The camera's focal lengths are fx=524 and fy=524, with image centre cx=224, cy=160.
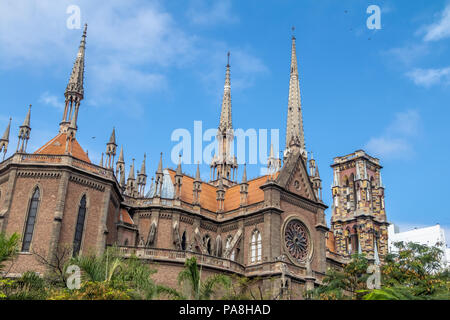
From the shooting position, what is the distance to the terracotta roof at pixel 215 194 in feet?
164

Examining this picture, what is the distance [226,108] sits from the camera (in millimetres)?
70375

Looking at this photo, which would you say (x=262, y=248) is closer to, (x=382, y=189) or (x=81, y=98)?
(x=81, y=98)

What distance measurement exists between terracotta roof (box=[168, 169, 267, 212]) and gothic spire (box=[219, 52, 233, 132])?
15454 millimetres

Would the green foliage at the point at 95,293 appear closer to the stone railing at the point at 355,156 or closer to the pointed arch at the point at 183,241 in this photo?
the pointed arch at the point at 183,241

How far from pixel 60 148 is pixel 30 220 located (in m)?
6.96

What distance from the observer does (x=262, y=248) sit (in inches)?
1805

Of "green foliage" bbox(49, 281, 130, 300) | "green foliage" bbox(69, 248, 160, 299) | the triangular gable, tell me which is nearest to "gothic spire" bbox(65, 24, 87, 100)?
the triangular gable

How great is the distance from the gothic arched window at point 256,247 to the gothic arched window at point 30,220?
18.8m

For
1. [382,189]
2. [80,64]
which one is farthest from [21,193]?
[382,189]

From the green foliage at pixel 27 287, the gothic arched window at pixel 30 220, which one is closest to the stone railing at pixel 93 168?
the gothic arched window at pixel 30 220

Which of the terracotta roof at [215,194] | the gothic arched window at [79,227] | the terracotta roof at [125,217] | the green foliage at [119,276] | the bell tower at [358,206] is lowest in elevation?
the green foliage at [119,276]

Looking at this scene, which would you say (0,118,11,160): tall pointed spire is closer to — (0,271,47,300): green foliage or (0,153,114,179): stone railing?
(0,153,114,179): stone railing
